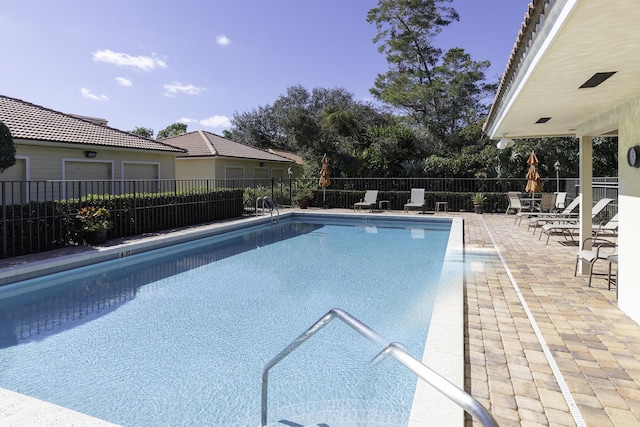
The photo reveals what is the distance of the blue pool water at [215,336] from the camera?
143 inches

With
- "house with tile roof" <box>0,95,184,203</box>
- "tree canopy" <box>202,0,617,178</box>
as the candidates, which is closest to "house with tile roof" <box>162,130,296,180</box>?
"tree canopy" <box>202,0,617,178</box>

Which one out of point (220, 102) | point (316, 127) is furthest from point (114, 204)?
point (220, 102)

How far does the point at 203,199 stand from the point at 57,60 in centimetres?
1193

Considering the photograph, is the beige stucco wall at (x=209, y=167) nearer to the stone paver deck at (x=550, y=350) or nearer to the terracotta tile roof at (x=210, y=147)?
the terracotta tile roof at (x=210, y=147)

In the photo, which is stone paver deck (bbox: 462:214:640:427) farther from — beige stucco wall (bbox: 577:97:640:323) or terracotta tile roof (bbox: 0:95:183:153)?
terracotta tile roof (bbox: 0:95:183:153)

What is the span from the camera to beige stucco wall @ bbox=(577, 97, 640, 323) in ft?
14.8

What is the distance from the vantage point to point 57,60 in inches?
775

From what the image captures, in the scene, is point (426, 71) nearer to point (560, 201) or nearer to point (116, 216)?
point (560, 201)

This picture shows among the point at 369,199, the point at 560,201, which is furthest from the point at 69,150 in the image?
the point at 560,201

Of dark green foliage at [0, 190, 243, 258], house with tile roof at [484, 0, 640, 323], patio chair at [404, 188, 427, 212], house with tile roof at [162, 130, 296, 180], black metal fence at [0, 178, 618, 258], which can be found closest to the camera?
house with tile roof at [484, 0, 640, 323]

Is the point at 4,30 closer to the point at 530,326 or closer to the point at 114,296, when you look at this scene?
the point at 114,296

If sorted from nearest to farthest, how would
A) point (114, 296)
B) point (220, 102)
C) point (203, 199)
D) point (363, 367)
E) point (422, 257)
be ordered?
point (363, 367) < point (114, 296) < point (422, 257) < point (203, 199) < point (220, 102)

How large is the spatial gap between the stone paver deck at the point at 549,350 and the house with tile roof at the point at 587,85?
0.56 m

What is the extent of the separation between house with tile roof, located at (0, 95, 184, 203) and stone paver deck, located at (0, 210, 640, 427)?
11.5 meters
